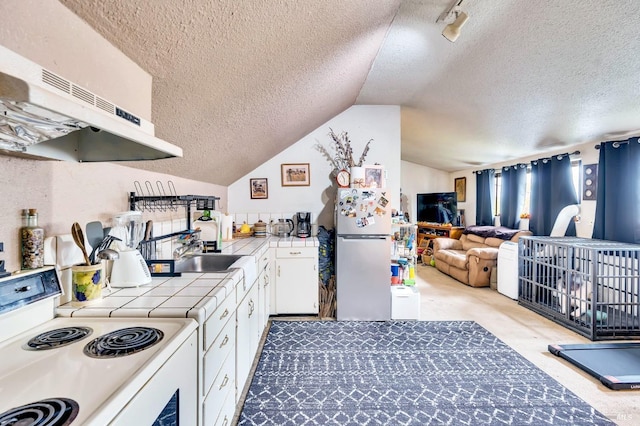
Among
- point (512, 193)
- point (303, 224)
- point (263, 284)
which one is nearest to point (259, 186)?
point (303, 224)

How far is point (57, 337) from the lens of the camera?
936 mm

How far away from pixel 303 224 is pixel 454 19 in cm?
242

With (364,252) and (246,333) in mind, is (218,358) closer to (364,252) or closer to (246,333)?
(246,333)

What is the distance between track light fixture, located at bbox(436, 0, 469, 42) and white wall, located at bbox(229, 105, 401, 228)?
5.60 ft

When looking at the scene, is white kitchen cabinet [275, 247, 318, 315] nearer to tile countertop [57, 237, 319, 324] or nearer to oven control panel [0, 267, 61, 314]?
tile countertop [57, 237, 319, 324]

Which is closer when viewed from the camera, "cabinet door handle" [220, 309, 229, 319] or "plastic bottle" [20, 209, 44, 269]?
"plastic bottle" [20, 209, 44, 269]

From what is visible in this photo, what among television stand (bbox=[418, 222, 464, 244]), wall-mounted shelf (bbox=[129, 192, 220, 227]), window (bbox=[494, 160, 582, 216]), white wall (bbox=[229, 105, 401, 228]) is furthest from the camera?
television stand (bbox=[418, 222, 464, 244])

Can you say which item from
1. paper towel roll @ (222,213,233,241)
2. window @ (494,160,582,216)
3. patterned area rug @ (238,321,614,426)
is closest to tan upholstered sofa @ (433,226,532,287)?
window @ (494,160,582,216)

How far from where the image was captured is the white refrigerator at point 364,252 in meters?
3.06

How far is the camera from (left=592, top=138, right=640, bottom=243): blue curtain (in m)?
2.97

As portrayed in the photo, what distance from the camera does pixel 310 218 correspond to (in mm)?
3645

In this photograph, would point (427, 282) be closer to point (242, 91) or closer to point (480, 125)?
point (480, 125)

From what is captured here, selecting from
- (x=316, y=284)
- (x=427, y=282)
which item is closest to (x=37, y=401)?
(x=316, y=284)

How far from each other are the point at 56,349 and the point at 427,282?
184 inches
